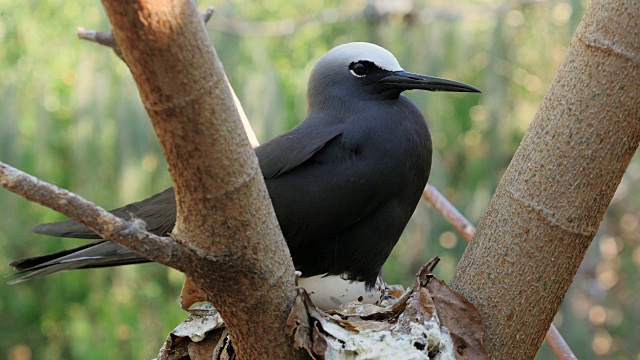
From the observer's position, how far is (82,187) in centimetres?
501

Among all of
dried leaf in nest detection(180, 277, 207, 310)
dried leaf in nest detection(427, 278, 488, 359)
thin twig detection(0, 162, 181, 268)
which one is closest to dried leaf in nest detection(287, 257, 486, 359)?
dried leaf in nest detection(427, 278, 488, 359)

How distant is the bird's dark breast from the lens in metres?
2.17

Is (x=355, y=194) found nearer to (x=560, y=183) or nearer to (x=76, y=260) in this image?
(x=560, y=183)

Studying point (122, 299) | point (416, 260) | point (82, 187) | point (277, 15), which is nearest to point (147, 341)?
point (122, 299)

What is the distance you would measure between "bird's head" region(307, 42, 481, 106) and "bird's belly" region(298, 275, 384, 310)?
0.56 m

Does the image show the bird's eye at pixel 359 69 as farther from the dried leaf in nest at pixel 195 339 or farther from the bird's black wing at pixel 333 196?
the dried leaf in nest at pixel 195 339

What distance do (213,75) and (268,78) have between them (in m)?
3.33

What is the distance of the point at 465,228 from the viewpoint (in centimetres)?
247

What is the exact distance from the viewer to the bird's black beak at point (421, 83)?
7.41ft

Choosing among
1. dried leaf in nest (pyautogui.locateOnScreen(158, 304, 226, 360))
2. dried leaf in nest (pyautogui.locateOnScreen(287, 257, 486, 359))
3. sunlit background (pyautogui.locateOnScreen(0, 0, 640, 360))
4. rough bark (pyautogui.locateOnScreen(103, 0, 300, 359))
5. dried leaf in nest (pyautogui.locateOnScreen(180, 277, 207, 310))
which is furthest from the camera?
sunlit background (pyautogui.locateOnScreen(0, 0, 640, 360))

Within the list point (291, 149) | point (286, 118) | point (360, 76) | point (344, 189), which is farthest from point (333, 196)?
point (286, 118)

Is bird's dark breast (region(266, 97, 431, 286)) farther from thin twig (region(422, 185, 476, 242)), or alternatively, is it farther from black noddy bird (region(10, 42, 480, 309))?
thin twig (region(422, 185, 476, 242))

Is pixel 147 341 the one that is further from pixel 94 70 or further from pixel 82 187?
pixel 94 70

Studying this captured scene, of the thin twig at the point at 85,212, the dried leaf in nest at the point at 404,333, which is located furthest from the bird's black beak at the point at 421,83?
the thin twig at the point at 85,212
